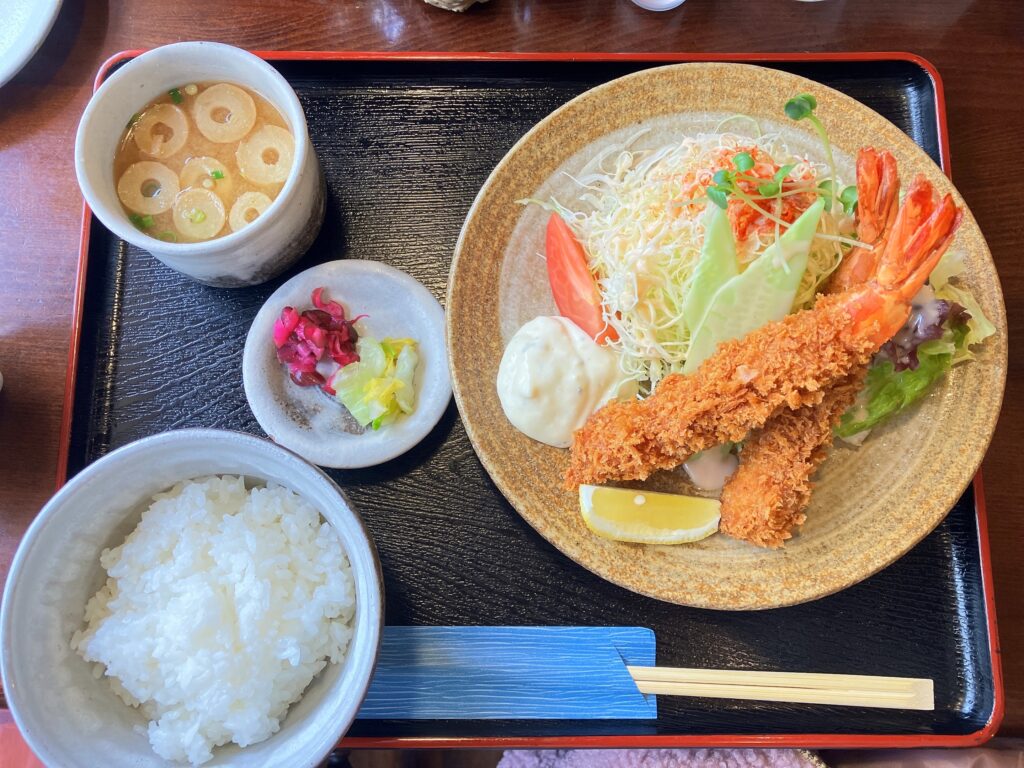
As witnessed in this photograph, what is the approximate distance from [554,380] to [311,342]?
558 millimetres

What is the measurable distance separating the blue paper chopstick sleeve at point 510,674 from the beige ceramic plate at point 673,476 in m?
0.19

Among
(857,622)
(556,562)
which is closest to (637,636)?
(556,562)

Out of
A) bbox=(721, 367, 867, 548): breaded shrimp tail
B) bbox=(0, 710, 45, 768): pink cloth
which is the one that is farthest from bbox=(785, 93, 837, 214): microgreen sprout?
bbox=(0, 710, 45, 768): pink cloth

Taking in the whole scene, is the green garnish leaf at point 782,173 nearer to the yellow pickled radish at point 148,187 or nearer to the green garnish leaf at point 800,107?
the green garnish leaf at point 800,107

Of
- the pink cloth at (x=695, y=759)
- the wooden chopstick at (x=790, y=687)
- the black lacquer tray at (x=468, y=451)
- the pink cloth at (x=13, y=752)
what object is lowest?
the pink cloth at (x=13, y=752)

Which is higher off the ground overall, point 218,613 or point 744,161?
point 744,161

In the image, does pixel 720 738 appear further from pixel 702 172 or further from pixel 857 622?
pixel 702 172

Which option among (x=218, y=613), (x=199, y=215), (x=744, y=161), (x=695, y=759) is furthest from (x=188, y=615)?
(x=744, y=161)

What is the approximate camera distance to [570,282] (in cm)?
167

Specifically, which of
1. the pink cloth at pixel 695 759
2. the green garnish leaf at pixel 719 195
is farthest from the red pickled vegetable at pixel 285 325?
the pink cloth at pixel 695 759

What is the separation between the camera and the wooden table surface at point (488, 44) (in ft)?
5.78

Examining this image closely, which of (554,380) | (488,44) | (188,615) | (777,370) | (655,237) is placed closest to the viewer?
(188,615)

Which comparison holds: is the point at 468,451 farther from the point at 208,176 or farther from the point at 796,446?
the point at 208,176

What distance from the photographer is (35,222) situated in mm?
1763
